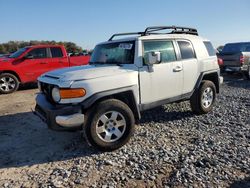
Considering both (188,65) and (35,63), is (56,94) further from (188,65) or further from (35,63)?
(35,63)

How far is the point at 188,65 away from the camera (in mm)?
5770

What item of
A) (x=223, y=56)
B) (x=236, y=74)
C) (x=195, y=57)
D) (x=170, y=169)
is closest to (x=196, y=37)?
(x=195, y=57)

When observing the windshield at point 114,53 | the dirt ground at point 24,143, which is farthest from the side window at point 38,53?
the windshield at point 114,53

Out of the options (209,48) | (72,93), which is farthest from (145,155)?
(209,48)

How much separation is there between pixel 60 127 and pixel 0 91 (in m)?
7.08

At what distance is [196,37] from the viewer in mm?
6352

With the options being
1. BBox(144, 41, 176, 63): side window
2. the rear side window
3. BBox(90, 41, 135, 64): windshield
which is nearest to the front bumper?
BBox(90, 41, 135, 64): windshield

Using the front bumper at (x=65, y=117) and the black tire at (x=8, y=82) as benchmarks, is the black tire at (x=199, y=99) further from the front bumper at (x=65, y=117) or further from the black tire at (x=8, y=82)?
the black tire at (x=8, y=82)

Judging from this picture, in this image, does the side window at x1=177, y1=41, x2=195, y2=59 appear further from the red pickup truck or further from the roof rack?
the red pickup truck

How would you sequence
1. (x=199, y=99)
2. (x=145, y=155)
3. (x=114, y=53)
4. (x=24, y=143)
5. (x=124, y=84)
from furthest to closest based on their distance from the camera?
(x=199, y=99), (x=114, y=53), (x=24, y=143), (x=124, y=84), (x=145, y=155)

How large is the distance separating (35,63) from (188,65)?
7.05 m

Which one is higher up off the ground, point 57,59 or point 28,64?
point 57,59

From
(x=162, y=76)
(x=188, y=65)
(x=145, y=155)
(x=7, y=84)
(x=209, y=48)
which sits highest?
(x=209, y=48)

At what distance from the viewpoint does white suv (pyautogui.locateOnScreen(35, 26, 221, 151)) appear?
421 cm
